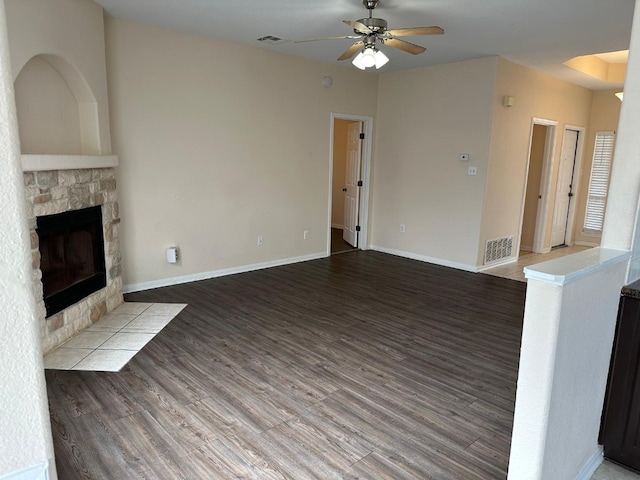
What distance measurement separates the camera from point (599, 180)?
738cm

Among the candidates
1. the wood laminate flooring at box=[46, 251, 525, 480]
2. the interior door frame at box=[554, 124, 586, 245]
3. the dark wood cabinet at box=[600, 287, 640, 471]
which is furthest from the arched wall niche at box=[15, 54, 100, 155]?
the interior door frame at box=[554, 124, 586, 245]

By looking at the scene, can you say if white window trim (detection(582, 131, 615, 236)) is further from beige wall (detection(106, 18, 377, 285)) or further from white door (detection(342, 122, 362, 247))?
beige wall (detection(106, 18, 377, 285))

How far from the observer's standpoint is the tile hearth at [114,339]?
297cm

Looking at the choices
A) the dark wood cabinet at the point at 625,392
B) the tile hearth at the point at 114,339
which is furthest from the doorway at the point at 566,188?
the tile hearth at the point at 114,339

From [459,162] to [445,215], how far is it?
739mm

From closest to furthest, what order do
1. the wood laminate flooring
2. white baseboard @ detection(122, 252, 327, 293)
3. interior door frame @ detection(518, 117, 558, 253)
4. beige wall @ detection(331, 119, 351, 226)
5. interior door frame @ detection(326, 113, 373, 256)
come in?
the wood laminate flooring < white baseboard @ detection(122, 252, 327, 293) < interior door frame @ detection(326, 113, 373, 256) < interior door frame @ detection(518, 117, 558, 253) < beige wall @ detection(331, 119, 351, 226)

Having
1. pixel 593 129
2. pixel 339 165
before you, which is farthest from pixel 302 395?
pixel 593 129

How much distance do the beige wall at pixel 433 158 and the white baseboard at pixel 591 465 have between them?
3741 mm

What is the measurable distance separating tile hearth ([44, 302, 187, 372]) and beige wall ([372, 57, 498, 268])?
359 centimetres

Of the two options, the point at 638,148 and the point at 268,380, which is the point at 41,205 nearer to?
the point at 268,380

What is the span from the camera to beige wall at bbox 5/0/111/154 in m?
2.85

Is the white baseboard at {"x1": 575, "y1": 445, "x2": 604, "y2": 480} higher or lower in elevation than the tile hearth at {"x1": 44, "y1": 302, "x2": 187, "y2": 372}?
higher

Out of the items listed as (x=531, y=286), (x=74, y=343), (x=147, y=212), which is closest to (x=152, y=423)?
(x=74, y=343)

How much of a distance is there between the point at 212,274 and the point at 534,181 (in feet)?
17.5
